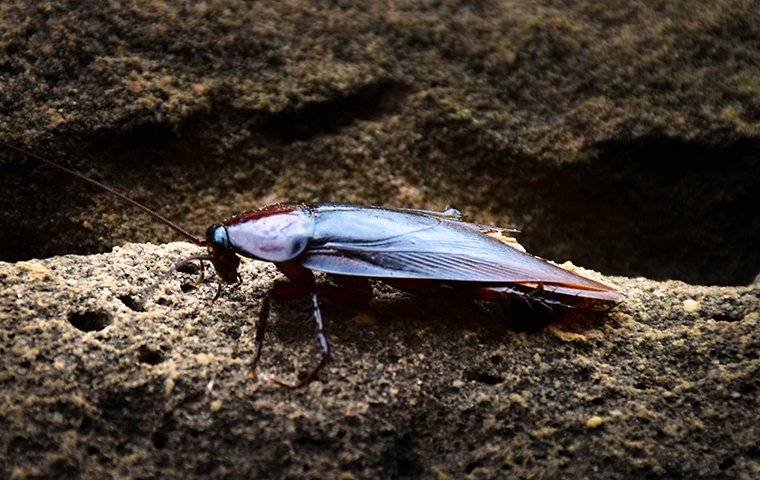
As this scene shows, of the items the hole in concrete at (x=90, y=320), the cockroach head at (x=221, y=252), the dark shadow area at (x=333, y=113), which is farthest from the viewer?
the dark shadow area at (x=333, y=113)

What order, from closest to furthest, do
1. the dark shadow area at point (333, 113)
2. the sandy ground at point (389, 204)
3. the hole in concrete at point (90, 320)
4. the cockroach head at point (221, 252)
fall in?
the sandy ground at point (389, 204), the hole in concrete at point (90, 320), the cockroach head at point (221, 252), the dark shadow area at point (333, 113)

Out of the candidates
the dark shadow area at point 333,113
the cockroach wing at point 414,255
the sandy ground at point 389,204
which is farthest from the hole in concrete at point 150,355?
the dark shadow area at point 333,113

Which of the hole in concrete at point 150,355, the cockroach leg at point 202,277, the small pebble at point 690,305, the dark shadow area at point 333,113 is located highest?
the dark shadow area at point 333,113

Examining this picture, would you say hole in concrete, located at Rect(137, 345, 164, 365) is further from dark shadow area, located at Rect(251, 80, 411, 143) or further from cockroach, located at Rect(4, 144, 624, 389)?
dark shadow area, located at Rect(251, 80, 411, 143)

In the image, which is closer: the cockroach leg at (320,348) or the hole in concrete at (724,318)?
the cockroach leg at (320,348)

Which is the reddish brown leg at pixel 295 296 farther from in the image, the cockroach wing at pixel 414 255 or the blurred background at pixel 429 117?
the blurred background at pixel 429 117

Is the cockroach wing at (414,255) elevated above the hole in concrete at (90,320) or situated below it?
above

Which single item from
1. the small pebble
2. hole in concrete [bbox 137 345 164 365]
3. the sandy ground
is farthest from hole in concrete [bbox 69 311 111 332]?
the small pebble
